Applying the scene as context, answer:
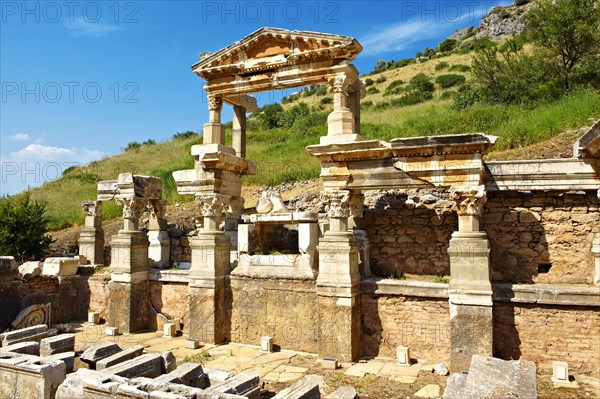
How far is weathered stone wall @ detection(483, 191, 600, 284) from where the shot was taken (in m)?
8.34

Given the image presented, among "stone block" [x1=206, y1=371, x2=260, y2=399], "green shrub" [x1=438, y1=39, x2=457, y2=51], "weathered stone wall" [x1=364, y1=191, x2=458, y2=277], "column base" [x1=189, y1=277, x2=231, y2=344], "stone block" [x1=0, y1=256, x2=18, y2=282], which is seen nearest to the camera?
"stone block" [x1=206, y1=371, x2=260, y2=399]

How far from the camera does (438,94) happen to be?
1394 inches

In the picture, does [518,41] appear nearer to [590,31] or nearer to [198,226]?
[590,31]

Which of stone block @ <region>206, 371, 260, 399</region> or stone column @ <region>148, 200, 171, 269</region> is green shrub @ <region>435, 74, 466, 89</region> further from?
stone block @ <region>206, 371, 260, 399</region>

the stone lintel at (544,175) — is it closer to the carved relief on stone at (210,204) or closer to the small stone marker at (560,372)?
the small stone marker at (560,372)

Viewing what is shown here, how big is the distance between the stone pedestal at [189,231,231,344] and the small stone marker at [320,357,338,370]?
9.21ft

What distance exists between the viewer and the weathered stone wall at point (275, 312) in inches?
366

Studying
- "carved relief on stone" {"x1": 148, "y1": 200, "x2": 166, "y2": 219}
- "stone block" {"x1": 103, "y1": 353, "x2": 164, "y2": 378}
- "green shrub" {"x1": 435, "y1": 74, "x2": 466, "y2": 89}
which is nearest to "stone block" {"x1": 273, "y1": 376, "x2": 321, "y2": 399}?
"stone block" {"x1": 103, "y1": 353, "x2": 164, "y2": 378}

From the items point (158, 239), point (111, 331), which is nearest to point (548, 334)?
point (111, 331)

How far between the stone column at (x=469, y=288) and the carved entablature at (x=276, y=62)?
3.93 metres

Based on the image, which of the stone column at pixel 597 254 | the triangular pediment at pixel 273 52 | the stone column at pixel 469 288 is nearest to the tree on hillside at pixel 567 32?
the stone column at pixel 597 254

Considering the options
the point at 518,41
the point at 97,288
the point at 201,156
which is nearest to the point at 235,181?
the point at 201,156

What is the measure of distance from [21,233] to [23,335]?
7555mm

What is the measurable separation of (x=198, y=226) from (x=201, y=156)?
2.69m
